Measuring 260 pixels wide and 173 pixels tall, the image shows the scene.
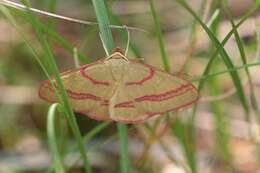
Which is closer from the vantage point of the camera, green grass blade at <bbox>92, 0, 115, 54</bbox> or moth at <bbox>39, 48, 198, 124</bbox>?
green grass blade at <bbox>92, 0, 115, 54</bbox>

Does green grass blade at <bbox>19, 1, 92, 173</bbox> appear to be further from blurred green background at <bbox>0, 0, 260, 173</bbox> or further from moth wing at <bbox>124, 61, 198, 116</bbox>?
blurred green background at <bbox>0, 0, 260, 173</bbox>

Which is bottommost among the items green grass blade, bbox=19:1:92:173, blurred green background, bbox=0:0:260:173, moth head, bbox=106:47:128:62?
green grass blade, bbox=19:1:92:173

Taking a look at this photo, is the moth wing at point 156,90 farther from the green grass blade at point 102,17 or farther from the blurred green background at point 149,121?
the blurred green background at point 149,121

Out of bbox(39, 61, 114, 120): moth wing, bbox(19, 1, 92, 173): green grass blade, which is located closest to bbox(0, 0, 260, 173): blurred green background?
bbox(39, 61, 114, 120): moth wing

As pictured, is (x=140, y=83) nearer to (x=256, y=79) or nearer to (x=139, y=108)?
(x=139, y=108)

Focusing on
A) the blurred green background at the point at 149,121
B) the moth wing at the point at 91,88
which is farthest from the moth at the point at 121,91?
the blurred green background at the point at 149,121

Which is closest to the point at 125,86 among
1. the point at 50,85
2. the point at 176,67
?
the point at 50,85

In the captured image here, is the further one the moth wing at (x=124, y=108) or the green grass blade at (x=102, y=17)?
the moth wing at (x=124, y=108)

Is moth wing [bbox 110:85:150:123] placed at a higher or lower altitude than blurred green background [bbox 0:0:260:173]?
lower

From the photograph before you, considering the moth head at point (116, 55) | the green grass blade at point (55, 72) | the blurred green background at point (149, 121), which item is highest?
the blurred green background at point (149, 121)
